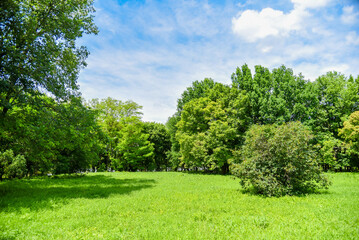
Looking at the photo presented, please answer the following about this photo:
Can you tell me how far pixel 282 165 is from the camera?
1176 centimetres

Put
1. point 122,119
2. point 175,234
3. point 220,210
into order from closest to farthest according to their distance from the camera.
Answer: point 175,234 → point 220,210 → point 122,119

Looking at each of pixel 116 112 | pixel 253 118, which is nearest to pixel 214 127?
pixel 253 118

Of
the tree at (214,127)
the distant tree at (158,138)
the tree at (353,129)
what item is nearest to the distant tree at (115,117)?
the distant tree at (158,138)

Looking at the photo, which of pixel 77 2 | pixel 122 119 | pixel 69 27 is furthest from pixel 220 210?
pixel 122 119

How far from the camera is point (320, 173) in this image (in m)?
11.5

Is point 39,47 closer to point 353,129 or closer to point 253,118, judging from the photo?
point 253,118

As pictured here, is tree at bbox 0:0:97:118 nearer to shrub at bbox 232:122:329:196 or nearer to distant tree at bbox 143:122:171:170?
shrub at bbox 232:122:329:196

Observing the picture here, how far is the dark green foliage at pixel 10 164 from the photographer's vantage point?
56.5 feet

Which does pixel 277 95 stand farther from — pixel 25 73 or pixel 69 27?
pixel 25 73

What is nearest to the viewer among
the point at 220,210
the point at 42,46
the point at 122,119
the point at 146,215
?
the point at 146,215

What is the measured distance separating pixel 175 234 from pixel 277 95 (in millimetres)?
31274

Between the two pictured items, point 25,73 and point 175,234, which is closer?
point 175,234

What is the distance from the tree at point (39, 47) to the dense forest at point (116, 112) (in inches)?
2.2

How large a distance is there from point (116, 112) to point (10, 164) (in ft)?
89.6
